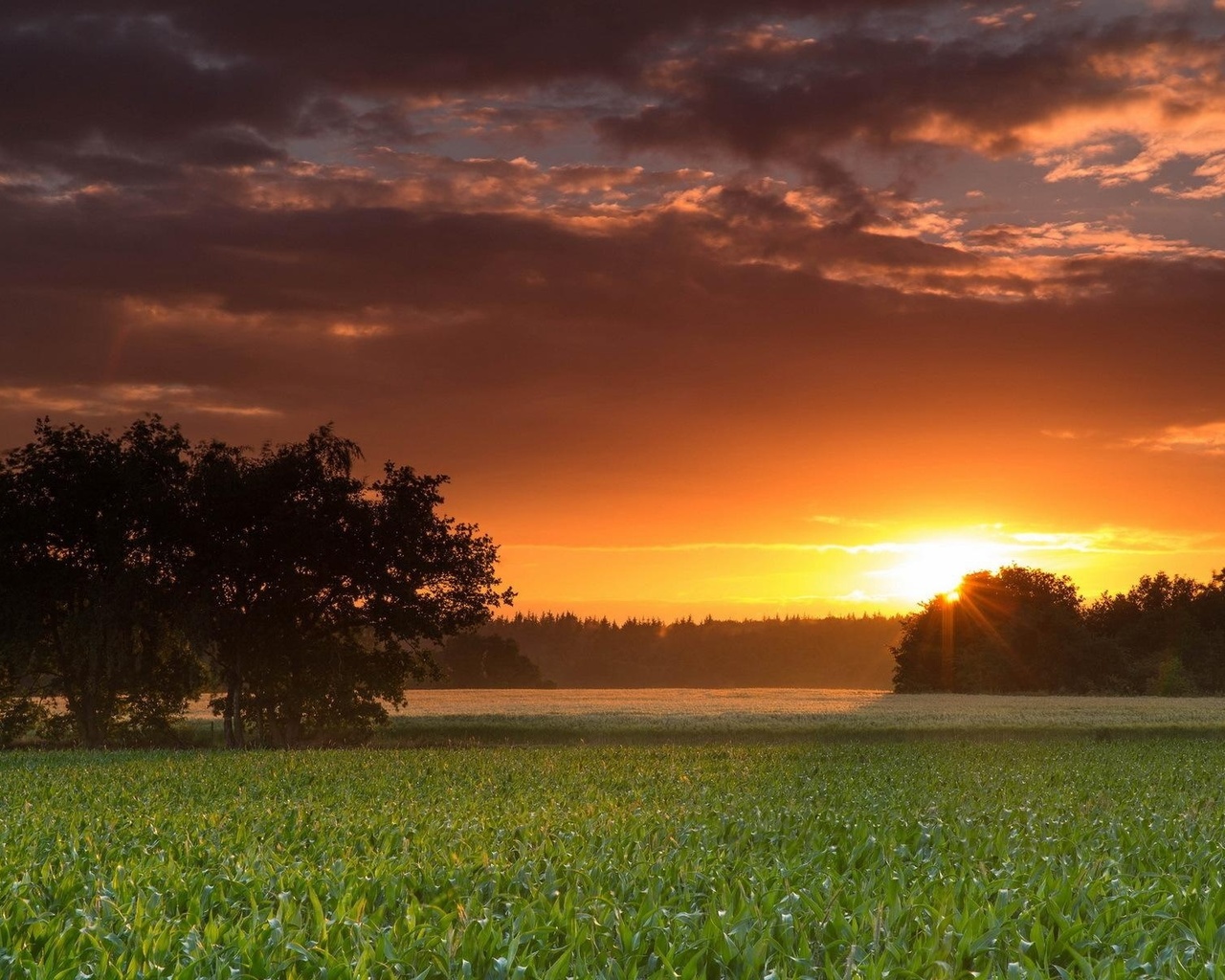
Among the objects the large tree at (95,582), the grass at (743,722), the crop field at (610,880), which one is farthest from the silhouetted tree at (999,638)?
the crop field at (610,880)

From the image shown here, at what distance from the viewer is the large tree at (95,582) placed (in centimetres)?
4234

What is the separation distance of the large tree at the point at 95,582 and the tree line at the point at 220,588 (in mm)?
65

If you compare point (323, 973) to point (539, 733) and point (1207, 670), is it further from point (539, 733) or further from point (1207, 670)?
point (1207, 670)

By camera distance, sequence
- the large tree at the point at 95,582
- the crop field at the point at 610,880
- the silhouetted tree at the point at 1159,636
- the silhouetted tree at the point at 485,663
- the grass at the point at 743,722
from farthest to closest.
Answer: the silhouetted tree at the point at 485,663
the silhouetted tree at the point at 1159,636
the grass at the point at 743,722
the large tree at the point at 95,582
the crop field at the point at 610,880

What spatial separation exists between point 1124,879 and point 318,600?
3609 cm

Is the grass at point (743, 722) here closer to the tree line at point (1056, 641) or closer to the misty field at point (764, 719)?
the misty field at point (764, 719)

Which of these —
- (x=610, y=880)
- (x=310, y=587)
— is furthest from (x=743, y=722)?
(x=610, y=880)

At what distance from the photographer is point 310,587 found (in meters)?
43.0

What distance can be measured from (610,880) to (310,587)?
34524 millimetres

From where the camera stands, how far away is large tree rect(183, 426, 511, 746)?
42.8m

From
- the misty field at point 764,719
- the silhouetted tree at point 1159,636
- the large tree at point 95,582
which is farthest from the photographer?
the silhouetted tree at point 1159,636

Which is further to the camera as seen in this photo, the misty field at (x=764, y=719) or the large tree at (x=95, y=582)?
the misty field at (x=764, y=719)

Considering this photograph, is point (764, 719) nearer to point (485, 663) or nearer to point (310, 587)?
point (310, 587)

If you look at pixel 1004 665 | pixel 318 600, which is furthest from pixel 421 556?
pixel 1004 665
